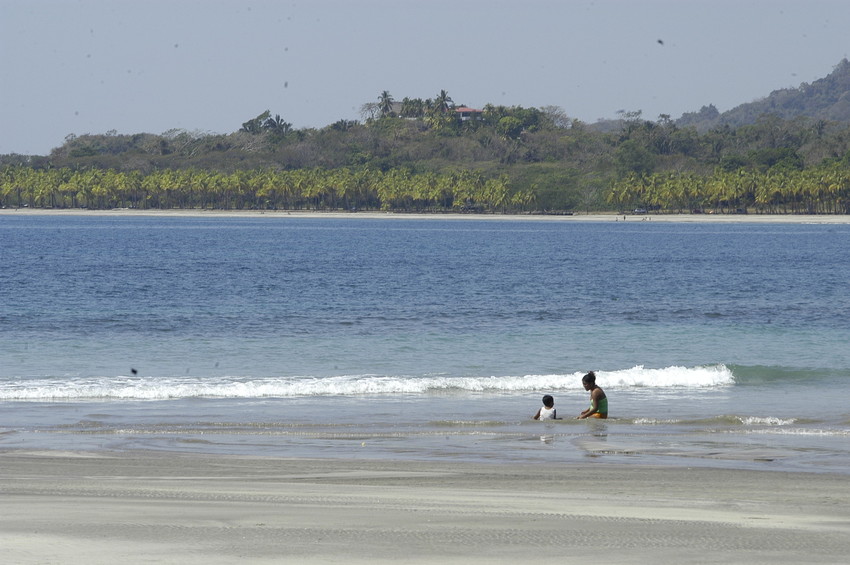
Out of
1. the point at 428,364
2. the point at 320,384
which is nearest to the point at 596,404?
the point at 320,384

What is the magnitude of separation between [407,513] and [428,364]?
1733 cm

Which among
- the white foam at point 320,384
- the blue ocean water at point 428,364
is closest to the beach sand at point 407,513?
the blue ocean water at point 428,364

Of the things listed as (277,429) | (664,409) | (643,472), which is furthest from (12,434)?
(664,409)

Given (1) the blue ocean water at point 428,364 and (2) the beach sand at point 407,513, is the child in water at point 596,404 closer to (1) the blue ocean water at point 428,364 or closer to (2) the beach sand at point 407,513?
(1) the blue ocean water at point 428,364

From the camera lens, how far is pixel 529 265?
8375cm

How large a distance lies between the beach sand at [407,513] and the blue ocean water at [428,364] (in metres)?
1.54

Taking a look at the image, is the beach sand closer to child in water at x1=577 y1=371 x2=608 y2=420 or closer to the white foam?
child in water at x1=577 y1=371 x2=608 y2=420

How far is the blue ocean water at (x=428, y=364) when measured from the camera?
16922 millimetres

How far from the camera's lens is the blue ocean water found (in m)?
16.9

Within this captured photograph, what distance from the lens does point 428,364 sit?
28.4 m

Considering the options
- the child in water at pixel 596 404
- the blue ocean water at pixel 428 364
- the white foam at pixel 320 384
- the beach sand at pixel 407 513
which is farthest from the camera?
the white foam at pixel 320 384

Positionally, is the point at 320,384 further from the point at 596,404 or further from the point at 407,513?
the point at 407,513

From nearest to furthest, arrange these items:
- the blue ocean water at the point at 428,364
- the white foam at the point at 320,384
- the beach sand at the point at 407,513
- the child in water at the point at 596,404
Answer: the beach sand at the point at 407,513 → the blue ocean water at the point at 428,364 → the child in water at the point at 596,404 → the white foam at the point at 320,384

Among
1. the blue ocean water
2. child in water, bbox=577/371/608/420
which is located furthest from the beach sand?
child in water, bbox=577/371/608/420
